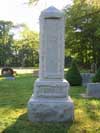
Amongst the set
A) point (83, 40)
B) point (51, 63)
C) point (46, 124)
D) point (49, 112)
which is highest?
point (83, 40)

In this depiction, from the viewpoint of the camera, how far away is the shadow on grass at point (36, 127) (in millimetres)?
7465

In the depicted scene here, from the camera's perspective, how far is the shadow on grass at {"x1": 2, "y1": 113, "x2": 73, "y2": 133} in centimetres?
746

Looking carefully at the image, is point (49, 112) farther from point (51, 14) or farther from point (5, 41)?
point (5, 41)

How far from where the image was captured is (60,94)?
28.3ft

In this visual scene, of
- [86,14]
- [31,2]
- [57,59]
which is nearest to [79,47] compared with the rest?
[86,14]

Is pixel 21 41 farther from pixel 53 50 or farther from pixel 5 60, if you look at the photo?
pixel 53 50

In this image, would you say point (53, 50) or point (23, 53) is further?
point (23, 53)

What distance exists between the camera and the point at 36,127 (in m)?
7.79

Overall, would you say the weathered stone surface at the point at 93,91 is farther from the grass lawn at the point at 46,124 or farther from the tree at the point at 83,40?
the tree at the point at 83,40

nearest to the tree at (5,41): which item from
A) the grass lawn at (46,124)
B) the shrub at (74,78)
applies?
the shrub at (74,78)

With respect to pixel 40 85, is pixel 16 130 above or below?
below

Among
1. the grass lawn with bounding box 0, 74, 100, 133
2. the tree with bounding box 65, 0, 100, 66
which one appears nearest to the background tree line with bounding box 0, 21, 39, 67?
the tree with bounding box 65, 0, 100, 66

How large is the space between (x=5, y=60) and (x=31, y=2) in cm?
6304

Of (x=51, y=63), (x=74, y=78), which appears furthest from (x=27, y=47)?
(x=51, y=63)
